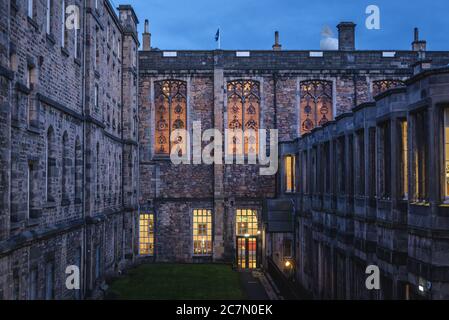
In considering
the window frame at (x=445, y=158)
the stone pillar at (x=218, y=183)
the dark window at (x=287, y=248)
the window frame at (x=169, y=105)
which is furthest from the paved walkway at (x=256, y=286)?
the window frame at (x=445, y=158)

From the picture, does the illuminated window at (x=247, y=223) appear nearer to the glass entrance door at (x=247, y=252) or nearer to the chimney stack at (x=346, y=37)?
the glass entrance door at (x=247, y=252)

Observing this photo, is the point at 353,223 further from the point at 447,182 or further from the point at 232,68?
the point at 232,68

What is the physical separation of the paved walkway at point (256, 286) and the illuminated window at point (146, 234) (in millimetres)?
6351

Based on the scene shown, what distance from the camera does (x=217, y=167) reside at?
107ft

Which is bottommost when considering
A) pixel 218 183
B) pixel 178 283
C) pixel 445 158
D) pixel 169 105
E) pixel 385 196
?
pixel 178 283

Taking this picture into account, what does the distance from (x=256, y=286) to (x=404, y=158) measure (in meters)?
13.5

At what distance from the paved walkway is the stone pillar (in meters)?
3.00

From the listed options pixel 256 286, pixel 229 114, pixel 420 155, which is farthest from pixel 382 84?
pixel 420 155

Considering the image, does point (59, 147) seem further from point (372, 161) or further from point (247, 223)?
point (247, 223)

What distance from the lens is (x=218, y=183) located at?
1277 inches

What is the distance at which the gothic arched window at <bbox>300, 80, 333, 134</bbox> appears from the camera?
109ft

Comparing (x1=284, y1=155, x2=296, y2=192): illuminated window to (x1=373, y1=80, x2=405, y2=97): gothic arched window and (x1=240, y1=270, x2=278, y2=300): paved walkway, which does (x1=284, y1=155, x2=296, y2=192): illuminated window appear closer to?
(x1=240, y1=270, x2=278, y2=300): paved walkway

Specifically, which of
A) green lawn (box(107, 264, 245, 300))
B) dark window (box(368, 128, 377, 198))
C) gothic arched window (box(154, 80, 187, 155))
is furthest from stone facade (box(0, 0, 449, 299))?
green lawn (box(107, 264, 245, 300))

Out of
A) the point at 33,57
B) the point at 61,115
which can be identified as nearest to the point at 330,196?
the point at 61,115
